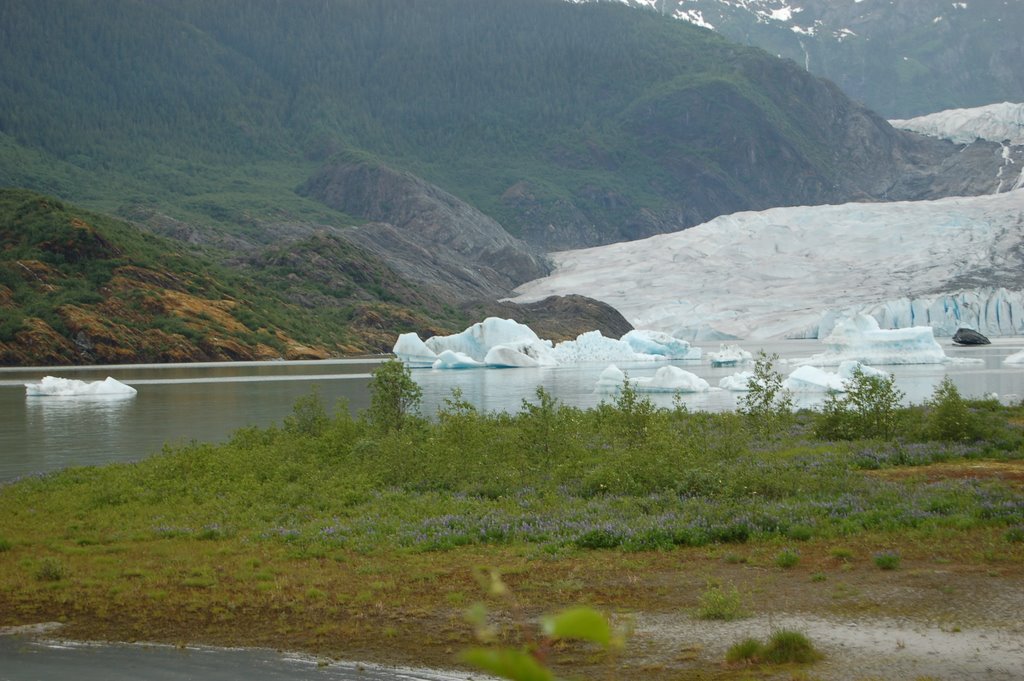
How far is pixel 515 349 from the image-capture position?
68.6 metres

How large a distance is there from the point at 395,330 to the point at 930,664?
9093 centimetres

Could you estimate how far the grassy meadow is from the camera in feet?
31.1

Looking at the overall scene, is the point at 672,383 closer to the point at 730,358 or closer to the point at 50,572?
the point at 730,358

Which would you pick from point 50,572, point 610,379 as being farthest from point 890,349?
point 50,572

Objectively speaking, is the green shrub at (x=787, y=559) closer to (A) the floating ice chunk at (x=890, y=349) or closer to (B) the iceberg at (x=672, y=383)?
(B) the iceberg at (x=672, y=383)

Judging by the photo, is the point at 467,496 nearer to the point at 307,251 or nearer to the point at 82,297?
the point at 82,297

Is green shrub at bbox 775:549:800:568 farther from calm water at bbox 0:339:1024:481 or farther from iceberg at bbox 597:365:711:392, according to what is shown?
iceberg at bbox 597:365:711:392

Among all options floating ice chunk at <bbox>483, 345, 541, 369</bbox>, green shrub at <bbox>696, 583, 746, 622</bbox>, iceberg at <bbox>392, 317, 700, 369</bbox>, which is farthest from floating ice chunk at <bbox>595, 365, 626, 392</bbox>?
green shrub at <bbox>696, 583, 746, 622</bbox>

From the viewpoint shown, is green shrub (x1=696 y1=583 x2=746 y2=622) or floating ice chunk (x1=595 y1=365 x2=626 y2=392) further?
floating ice chunk (x1=595 y1=365 x2=626 y2=392)

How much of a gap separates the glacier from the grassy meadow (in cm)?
7760

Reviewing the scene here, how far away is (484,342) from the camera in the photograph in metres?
72.2

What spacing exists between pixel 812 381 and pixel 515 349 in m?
30.8

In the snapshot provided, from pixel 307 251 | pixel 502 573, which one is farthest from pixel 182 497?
pixel 307 251

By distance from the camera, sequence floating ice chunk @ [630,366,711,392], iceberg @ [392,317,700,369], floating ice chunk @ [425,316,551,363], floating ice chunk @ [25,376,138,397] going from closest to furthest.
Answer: floating ice chunk @ [630,366,711,392], floating ice chunk @ [25,376,138,397], iceberg @ [392,317,700,369], floating ice chunk @ [425,316,551,363]
